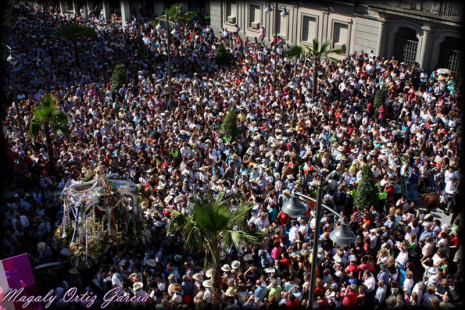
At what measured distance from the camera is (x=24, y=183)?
1716 cm

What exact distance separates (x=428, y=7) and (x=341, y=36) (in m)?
6.36

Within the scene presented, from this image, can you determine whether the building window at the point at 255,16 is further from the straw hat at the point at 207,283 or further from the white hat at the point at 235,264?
the straw hat at the point at 207,283

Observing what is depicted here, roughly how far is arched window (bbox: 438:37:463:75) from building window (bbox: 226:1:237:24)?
1574 centimetres

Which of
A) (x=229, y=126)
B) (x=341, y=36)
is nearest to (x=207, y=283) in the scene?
(x=229, y=126)

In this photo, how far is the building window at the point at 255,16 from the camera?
3428 cm

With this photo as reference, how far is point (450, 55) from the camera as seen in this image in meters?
24.8

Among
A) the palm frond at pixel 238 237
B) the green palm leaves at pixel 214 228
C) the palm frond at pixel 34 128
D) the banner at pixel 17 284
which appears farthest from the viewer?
the palm frond at pixel 34 128

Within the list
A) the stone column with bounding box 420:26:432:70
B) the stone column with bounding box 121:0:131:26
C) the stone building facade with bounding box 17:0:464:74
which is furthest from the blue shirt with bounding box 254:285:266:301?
the stone column with bounding box 121:0:131:26

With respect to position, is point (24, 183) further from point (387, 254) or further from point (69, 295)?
point (387, 254)

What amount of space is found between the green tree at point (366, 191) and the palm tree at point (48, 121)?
10.4 m

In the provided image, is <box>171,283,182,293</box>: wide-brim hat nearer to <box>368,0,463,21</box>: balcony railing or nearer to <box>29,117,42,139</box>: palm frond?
<box>29,117,42,139</box>: palm frond

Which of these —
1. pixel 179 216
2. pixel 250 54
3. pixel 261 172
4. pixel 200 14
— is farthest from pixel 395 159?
pixel 200 14

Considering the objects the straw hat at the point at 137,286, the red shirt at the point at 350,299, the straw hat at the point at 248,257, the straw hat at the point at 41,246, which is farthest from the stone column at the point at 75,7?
the red shirt at the point at 350,299

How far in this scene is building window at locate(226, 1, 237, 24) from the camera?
36059 millimetres
